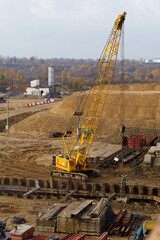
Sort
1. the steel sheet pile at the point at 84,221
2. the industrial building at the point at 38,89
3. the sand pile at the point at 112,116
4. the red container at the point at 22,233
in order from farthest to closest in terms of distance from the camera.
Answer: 1. the industrial building at the point at 38,89
2. the sand pile at the point at 112,116
3. the steel sheet pile at the point at 84,221
4. the red container at the point at 22,233

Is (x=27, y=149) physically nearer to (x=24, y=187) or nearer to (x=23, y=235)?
(x=24, y=187)

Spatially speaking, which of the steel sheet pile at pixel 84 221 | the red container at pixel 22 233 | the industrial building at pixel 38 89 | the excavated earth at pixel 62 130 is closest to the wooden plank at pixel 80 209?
the steel sheet pile at pixel 84 221

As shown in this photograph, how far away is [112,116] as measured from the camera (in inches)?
2088

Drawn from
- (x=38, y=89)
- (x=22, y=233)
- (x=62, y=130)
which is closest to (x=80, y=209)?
(x=22, y=233)

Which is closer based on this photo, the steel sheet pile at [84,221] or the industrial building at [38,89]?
the steel sheet pile at [84,221]

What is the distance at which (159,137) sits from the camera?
40844 mm

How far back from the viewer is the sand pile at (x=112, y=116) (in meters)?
49.6

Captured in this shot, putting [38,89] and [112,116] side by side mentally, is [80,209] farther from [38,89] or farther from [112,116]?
[38,89]

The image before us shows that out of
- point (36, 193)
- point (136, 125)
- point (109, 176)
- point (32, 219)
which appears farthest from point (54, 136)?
point (32, 219)

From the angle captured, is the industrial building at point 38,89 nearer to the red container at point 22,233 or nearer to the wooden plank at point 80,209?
the wooden plank at point 80,209

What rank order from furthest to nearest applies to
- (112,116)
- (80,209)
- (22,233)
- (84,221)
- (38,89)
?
(38,89), (112,116), (80,209), (84,221), (22,233)

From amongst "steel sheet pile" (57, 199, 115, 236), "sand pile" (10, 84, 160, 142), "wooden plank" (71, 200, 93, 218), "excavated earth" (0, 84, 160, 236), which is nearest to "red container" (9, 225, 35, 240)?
"steel sheet pile" (57, 199, 115, 236)

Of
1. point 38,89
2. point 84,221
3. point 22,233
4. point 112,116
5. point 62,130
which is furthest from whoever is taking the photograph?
point 38,89

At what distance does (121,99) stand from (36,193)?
32.8 m
